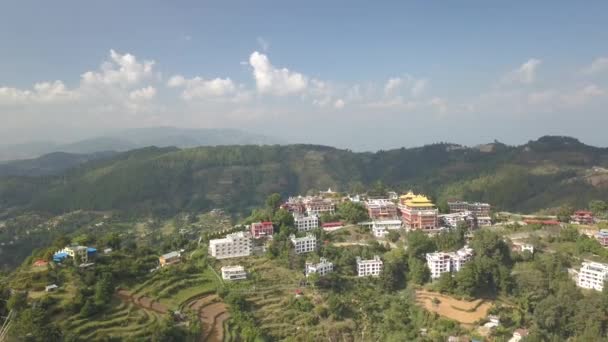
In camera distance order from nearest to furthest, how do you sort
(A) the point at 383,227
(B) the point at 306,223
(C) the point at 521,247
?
1. (C) the point at 521,247
2. (A) the point at 383,227
3. (B) the point at 306,223

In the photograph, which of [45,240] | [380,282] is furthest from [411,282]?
[45,240]

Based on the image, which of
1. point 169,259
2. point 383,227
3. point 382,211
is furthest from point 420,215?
point 169,259

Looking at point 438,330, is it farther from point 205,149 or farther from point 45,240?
point 205,149

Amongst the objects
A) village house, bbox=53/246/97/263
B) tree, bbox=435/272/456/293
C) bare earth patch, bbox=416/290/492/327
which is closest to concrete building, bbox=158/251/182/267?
village house, bbox=53/246/97/263

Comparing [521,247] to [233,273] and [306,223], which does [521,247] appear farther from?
[233,273]

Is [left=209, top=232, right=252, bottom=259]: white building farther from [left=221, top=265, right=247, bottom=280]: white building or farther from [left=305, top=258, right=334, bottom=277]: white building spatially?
[left=305, top=258, right=334, bottom=277]: white building
